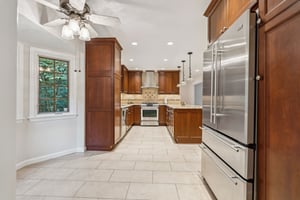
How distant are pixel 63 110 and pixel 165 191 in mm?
3031

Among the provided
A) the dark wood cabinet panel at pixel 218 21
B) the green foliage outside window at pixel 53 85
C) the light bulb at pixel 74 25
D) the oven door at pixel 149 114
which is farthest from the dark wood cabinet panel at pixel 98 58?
the oven door at pixel 149 114

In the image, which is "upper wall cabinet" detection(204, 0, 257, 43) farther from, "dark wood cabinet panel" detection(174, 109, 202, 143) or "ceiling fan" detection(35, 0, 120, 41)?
"dark wood cabinet panel" detection(174, 109, 202, 143)

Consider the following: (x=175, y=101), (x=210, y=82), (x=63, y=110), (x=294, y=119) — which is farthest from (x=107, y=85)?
(x=175, y=101)

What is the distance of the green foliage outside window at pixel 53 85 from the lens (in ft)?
14.3

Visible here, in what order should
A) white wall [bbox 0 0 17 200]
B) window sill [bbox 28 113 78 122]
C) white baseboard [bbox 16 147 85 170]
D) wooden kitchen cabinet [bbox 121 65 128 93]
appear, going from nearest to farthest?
white wall [bbox 0 0 17 200], white baseboard [bbox 16 147 85 170], window sill [bbox 28 113 78 122], wooden kitchen cabinet [bbox 121 65 128 93]

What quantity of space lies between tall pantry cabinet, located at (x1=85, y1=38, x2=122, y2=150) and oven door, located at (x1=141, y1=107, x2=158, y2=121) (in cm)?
453

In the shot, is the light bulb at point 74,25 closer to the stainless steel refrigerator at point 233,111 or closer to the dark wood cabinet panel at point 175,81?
the stainless steel refrigerator at point 233,111

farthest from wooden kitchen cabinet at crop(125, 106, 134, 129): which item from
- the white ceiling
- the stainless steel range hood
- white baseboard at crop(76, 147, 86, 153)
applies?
the white ceiling

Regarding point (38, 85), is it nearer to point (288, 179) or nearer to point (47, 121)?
point (47, 121)

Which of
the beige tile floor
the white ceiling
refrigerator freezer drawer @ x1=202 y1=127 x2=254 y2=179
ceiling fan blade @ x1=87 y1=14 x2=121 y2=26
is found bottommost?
the beige tile floor

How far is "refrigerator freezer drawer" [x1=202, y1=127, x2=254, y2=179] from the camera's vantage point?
166cm

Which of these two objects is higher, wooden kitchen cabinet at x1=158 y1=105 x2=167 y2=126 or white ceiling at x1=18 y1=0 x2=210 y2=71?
white ceiling at x1=18 y1=0 x2=210 y2=71

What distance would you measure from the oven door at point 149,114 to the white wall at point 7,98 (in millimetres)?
8427

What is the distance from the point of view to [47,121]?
4281 mm
